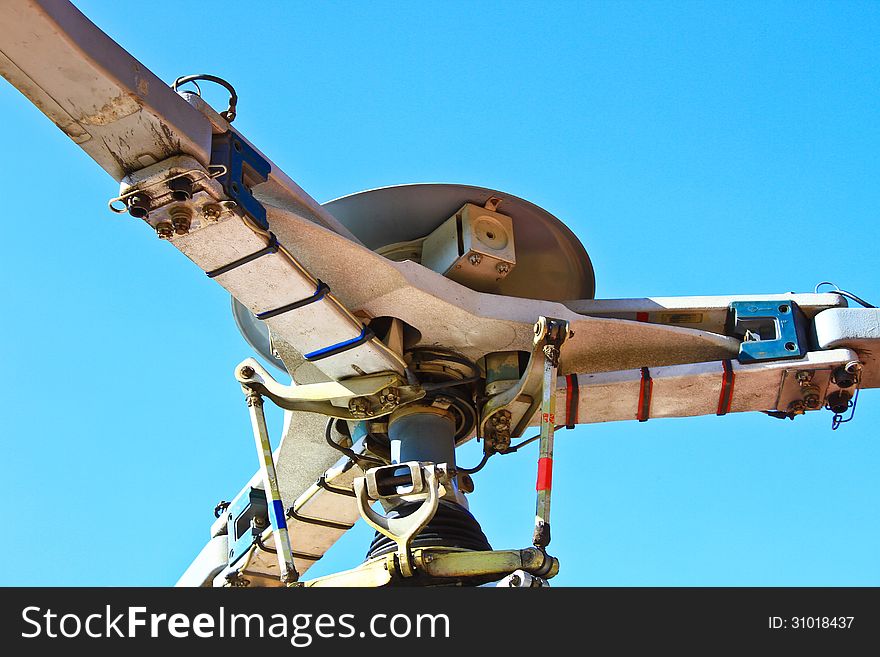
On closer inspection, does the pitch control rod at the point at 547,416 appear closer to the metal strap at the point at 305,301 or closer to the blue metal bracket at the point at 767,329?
the metal strap at the point at 305,301

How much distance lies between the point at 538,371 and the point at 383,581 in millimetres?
2387

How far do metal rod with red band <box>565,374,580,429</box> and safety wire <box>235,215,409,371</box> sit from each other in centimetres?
136

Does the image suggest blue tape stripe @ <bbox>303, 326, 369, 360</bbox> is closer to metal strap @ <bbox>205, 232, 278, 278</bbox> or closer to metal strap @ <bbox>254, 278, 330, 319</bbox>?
metal strap @ <bbox>254, 278, 330, 319</bbox>

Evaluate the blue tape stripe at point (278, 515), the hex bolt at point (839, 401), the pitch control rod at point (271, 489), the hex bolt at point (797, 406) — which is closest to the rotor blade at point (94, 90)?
the pitch control rod at point (271, 489)

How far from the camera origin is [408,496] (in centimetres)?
1024

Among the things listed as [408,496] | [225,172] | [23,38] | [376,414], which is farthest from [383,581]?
[23,38]

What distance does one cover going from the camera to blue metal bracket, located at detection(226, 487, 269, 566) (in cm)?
Result: 1403

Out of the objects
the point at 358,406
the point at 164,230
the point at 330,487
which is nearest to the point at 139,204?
the point at 164,230

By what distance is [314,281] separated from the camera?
35.1ft

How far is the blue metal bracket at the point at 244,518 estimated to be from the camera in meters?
14.0

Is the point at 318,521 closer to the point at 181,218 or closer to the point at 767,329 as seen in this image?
the point at 181,218

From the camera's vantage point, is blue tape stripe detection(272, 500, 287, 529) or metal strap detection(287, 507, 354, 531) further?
metal strap detection(287, 507, 354, 531)

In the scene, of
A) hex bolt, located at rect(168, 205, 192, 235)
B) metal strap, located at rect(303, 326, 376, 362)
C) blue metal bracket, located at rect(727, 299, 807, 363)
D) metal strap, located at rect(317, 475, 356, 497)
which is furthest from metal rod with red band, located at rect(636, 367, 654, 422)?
hex bolt, located at rect(168, 205, 192, 235)
